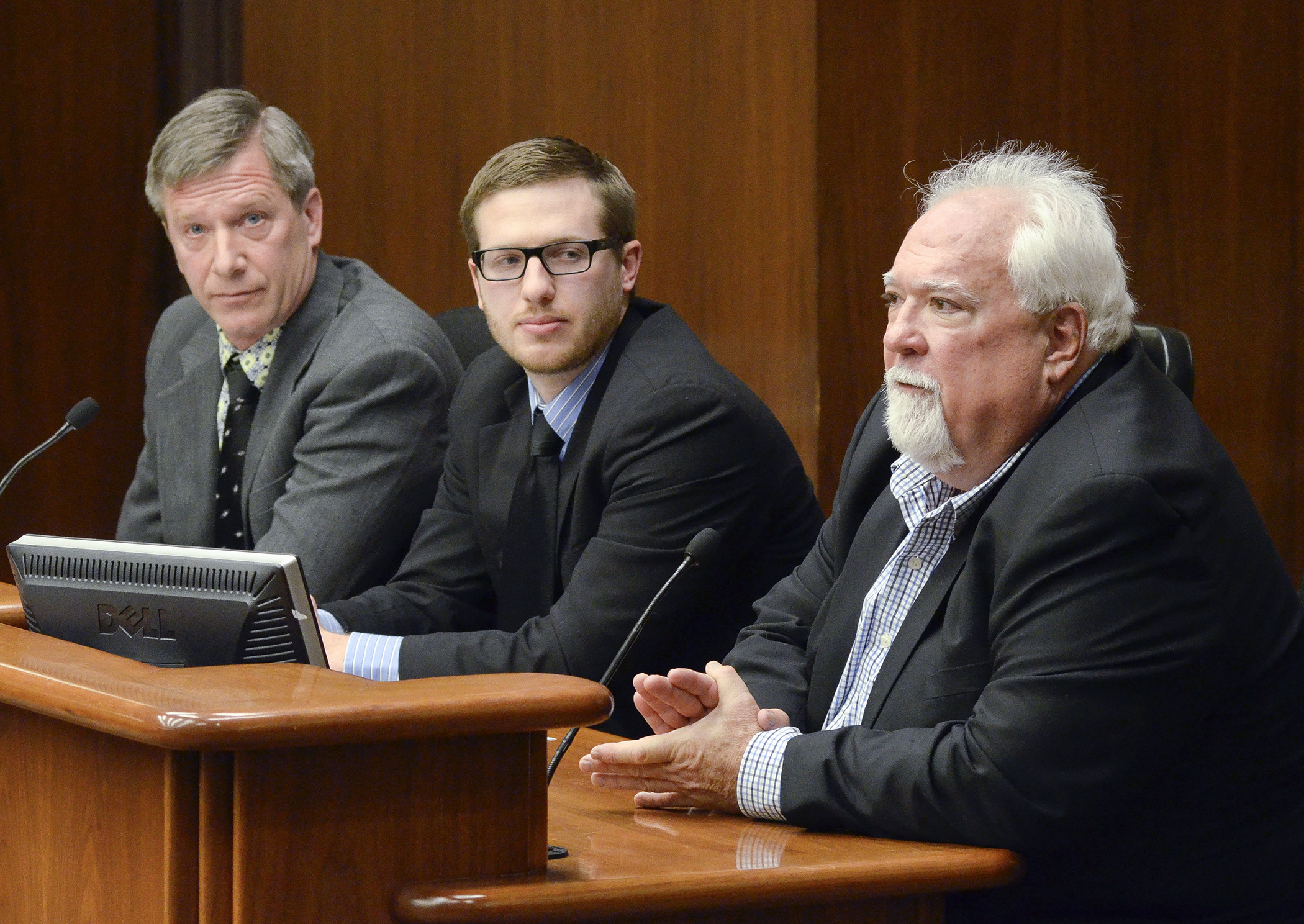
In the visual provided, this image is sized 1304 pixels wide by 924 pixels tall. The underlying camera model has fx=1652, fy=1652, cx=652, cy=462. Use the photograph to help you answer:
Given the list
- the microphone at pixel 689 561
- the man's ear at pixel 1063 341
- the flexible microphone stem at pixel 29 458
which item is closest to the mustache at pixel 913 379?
the man's ear at pixel 1063 341

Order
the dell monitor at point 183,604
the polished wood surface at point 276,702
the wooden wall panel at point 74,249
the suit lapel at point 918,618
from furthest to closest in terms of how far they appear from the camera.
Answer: the wooden wall panel at point 74,249, the suit lapel at point 918,618, the dell monitor at point 183,604, the polished wood surface at point 276,702

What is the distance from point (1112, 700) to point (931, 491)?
1.38ft

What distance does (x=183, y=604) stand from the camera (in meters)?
1.45

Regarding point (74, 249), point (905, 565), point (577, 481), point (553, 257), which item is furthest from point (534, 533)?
point (74, 249)

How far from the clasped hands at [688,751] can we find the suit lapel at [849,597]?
0.18m

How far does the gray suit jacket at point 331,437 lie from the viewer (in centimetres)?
279

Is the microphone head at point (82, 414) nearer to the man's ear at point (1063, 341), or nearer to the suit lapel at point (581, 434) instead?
the suit lapel at point (581, 434)

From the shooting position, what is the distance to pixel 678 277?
11.0ft

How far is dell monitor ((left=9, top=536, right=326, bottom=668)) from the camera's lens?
56.3 inches

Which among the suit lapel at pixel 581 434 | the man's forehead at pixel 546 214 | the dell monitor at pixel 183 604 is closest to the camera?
the dell monitor at pixel 183 604

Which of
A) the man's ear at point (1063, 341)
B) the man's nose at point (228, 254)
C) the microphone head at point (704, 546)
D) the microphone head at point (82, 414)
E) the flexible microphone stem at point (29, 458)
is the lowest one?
the microphone head at point (704, 546)

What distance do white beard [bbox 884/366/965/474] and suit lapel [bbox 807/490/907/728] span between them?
0.52 ft

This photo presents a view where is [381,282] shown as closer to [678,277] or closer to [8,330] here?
[678,277]

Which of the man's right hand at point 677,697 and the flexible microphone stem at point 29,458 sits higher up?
the flexible microphone stem at point 29,458
